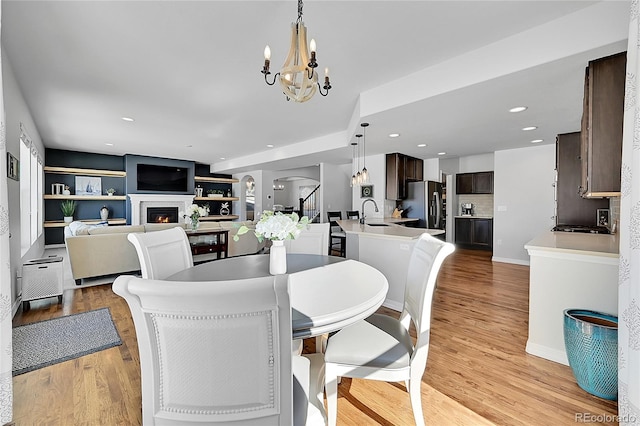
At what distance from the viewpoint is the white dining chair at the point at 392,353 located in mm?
1328

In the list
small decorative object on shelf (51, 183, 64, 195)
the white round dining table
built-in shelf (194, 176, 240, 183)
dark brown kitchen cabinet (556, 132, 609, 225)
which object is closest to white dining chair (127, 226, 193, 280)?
the white round dining table

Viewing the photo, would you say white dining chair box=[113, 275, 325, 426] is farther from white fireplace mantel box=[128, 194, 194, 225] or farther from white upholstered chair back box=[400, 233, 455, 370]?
white fireplace mantel box=[128, 194, 194, 225]

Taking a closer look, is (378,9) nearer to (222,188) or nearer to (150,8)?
(150,8)

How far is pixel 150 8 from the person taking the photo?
1.94m

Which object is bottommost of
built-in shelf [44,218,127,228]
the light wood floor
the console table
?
the light wood floor

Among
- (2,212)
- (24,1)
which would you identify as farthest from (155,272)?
(24,1)

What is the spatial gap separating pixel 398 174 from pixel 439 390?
471 cm

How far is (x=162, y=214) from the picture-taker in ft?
27.7

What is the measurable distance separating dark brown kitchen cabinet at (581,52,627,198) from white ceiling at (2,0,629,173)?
6.0 inches

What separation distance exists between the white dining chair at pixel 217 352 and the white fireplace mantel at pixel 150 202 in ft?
25.5

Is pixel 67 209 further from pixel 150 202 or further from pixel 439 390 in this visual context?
pixel 439 390

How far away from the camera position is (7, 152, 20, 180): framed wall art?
253 cm

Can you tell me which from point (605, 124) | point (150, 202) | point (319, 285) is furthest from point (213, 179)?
point (605, 124)

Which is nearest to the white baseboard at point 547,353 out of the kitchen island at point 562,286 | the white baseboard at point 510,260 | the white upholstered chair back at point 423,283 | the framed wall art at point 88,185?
the kitchen island at point 562,286
